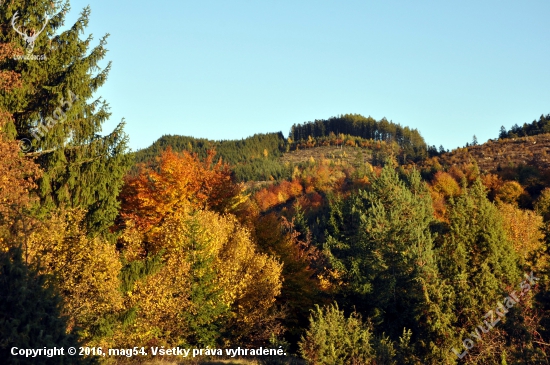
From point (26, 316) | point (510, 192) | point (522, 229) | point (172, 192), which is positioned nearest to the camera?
point (26, 316)

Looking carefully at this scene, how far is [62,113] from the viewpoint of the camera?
21.2m

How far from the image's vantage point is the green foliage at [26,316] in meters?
11.2

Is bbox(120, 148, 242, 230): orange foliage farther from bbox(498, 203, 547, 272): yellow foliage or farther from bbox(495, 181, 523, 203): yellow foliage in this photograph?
bbox(495, 181, 523, 203): yellow foliage

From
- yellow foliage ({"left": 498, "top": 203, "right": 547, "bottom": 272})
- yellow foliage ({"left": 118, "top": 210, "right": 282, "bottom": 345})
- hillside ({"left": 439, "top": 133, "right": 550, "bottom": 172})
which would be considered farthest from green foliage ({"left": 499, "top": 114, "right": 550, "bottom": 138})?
yellow foliage ({"left": 118, "top": 210, "right": 282, "bottom": 345})

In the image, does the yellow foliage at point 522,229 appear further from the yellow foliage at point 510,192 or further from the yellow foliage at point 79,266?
the yellow foliage at point 79,266

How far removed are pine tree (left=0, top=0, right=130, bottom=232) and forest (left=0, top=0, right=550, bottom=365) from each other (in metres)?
0.06

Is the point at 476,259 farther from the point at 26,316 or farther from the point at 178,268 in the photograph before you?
the point at 26,316

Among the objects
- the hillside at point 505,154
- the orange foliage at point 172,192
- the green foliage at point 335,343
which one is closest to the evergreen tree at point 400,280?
the green foliage at point 335,343

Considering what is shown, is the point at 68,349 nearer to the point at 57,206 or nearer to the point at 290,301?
the point at 57,206

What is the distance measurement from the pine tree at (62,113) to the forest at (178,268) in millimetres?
63

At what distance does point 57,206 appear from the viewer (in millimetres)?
22141

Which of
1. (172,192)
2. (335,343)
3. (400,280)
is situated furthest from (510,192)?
(335,343)

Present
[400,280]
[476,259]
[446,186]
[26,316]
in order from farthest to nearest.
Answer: [446,186] < [476,259] < [400,280] < [26,316]

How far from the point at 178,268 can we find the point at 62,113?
35.8 ft
